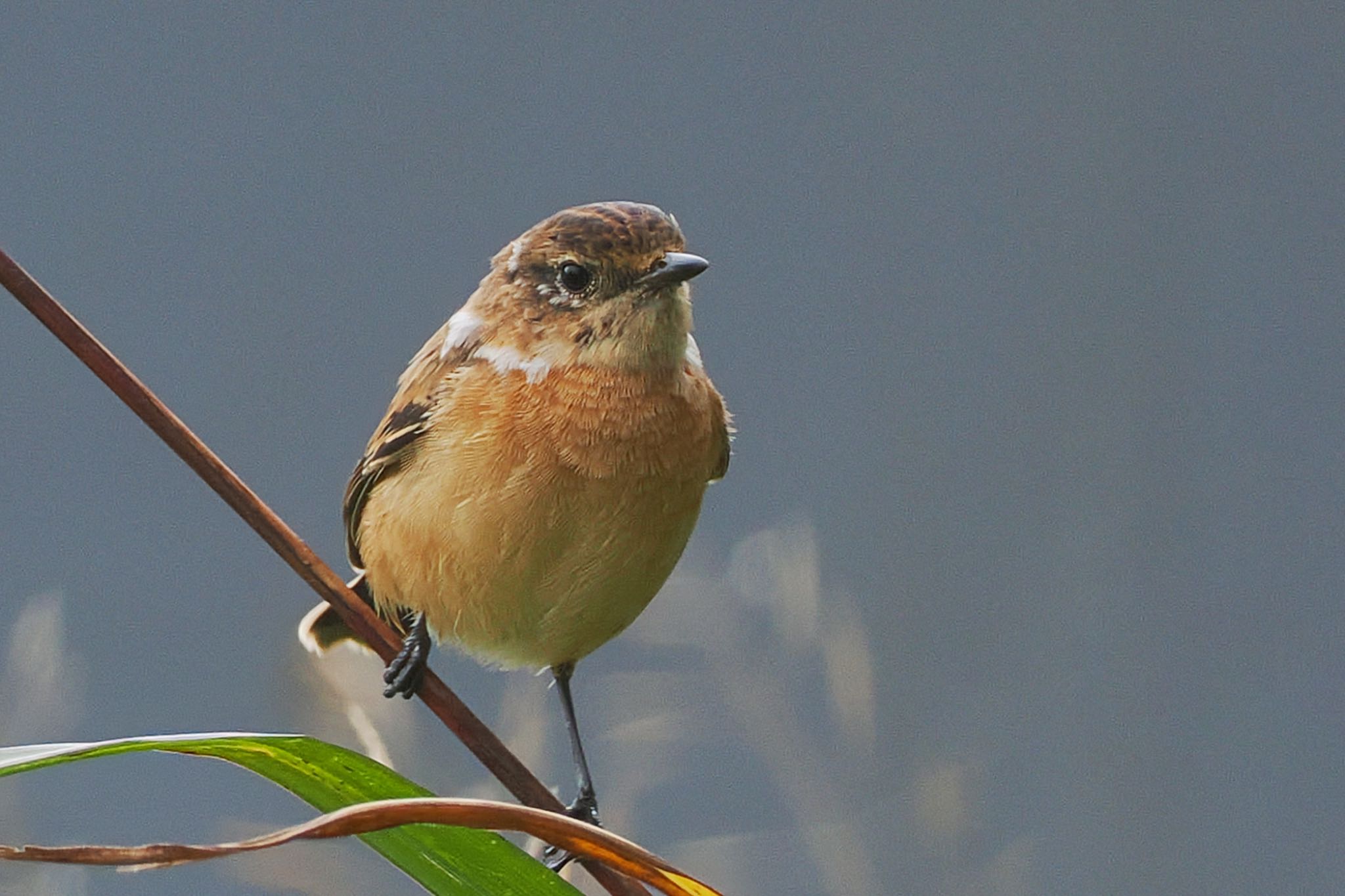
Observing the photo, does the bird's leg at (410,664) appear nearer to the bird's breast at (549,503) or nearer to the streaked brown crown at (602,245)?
the bird's breast at (549,503)

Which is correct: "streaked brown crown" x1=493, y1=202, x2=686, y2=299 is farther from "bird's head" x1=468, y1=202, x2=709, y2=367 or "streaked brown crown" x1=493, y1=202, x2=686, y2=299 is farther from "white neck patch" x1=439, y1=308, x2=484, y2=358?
"white neck patch" x1=439, y1=308, x2=484, y2=358

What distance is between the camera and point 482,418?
5.61 feet

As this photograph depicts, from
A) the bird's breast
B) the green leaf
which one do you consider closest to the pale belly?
the bird's breast

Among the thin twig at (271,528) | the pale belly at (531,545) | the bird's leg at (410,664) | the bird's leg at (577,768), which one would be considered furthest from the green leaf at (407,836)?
the bird's leg at (577,768)

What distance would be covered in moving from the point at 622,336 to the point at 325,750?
30.8 inches

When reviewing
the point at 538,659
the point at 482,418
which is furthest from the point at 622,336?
the point at 538,659

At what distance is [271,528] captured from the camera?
1.12 metres

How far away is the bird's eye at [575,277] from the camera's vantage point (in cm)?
172

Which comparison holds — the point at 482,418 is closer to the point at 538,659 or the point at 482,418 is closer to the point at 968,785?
the point at 538,659

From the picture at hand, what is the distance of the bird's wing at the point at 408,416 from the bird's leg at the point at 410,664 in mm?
193

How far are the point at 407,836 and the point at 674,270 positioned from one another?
75 cm

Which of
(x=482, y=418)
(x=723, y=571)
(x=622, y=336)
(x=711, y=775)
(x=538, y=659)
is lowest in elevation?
(x=538, y=659)

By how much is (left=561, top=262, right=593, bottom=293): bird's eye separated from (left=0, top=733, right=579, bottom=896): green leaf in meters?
0.80

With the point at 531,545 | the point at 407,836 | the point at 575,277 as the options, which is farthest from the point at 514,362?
the point at 407,836
